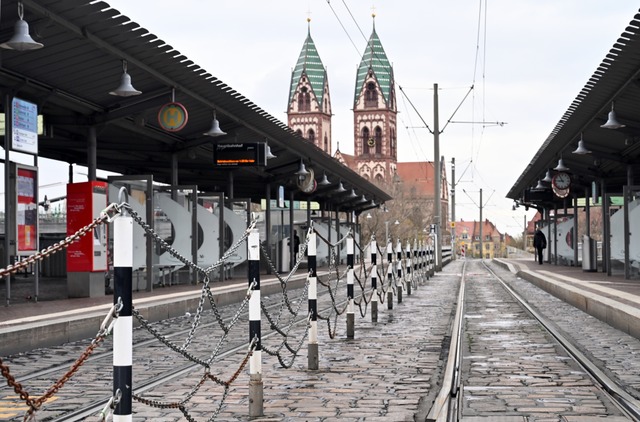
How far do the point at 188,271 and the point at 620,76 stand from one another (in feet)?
42.5

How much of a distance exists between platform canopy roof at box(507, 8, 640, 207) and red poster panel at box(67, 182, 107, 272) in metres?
9.32

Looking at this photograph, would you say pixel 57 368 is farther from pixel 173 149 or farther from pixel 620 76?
pixel 173 149

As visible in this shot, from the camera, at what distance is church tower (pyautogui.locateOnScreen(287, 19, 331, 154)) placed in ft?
531

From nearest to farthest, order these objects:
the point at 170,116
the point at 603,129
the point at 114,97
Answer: the point at 114,97, the point at 170,116, the point at 603,129

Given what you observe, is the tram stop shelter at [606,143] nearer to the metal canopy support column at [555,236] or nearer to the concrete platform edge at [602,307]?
the metal canopy support column at [555,236]

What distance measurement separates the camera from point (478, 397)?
800 centimetres

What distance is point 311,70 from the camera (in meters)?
162

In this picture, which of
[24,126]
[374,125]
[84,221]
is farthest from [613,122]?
[374,125]

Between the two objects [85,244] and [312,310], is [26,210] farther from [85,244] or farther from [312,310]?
[312,310]

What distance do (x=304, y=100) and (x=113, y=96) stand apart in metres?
148

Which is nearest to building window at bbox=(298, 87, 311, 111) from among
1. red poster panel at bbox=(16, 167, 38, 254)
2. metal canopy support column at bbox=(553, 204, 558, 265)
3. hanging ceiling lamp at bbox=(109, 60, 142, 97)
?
metal canopy support column at bbox=(553, 204, 558, 265)

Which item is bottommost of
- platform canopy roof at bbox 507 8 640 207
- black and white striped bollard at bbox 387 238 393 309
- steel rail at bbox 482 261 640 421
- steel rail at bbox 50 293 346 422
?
steel rail at bbox 482 261 640 421

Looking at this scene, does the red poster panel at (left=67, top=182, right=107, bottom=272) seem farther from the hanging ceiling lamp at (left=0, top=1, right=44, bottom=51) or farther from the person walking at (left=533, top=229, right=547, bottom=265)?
the person walking at (left=533, top=229, right=547, bottom=265)

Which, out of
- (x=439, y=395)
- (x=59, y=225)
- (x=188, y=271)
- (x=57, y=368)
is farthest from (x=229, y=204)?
(x=439, y=395)
